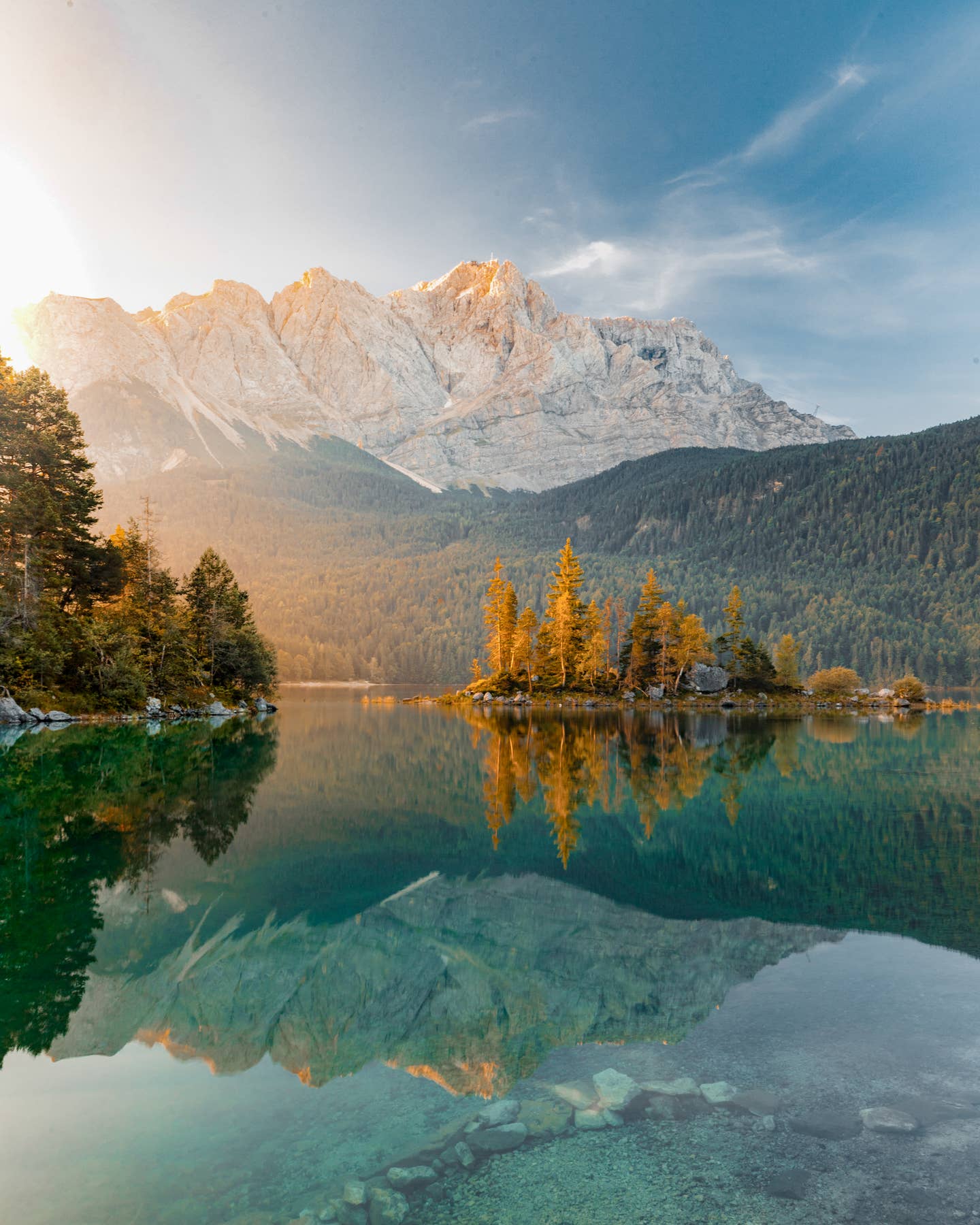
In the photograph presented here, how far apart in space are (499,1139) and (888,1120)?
11.0ft

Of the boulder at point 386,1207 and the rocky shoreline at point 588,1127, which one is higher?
the boulder at point 386,1207

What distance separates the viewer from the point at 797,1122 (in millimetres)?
6211

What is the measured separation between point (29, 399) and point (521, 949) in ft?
172

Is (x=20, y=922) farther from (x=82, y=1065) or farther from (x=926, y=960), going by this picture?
(x=926, y=960)

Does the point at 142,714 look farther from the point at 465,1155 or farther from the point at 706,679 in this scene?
the point at 706,679

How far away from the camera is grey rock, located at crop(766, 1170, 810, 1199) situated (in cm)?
523

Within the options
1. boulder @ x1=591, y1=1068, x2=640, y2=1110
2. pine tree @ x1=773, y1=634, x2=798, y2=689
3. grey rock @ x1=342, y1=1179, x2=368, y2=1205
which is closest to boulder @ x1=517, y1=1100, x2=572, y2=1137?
boulder @ x1=591, y1=1068, x2=640, y2=1110

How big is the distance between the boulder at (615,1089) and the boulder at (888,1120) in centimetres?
194

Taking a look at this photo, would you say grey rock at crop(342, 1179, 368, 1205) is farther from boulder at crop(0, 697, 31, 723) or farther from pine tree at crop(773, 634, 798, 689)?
pine tree at crop(773, 634, 798, 689)

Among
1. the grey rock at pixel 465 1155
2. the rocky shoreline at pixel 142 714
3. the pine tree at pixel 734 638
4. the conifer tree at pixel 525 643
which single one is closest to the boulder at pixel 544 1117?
the grey rock at pixel 465 1155

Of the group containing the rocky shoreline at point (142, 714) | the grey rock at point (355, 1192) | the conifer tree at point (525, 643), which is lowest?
the rocky shoreline at point (142, 714)

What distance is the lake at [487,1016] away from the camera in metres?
5.38

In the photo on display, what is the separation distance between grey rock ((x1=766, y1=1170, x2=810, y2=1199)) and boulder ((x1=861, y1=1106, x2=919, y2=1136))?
1071 mm

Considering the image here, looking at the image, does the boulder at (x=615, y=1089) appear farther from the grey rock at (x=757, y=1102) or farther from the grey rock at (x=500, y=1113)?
the grey rock at (x=757, y=1102)
